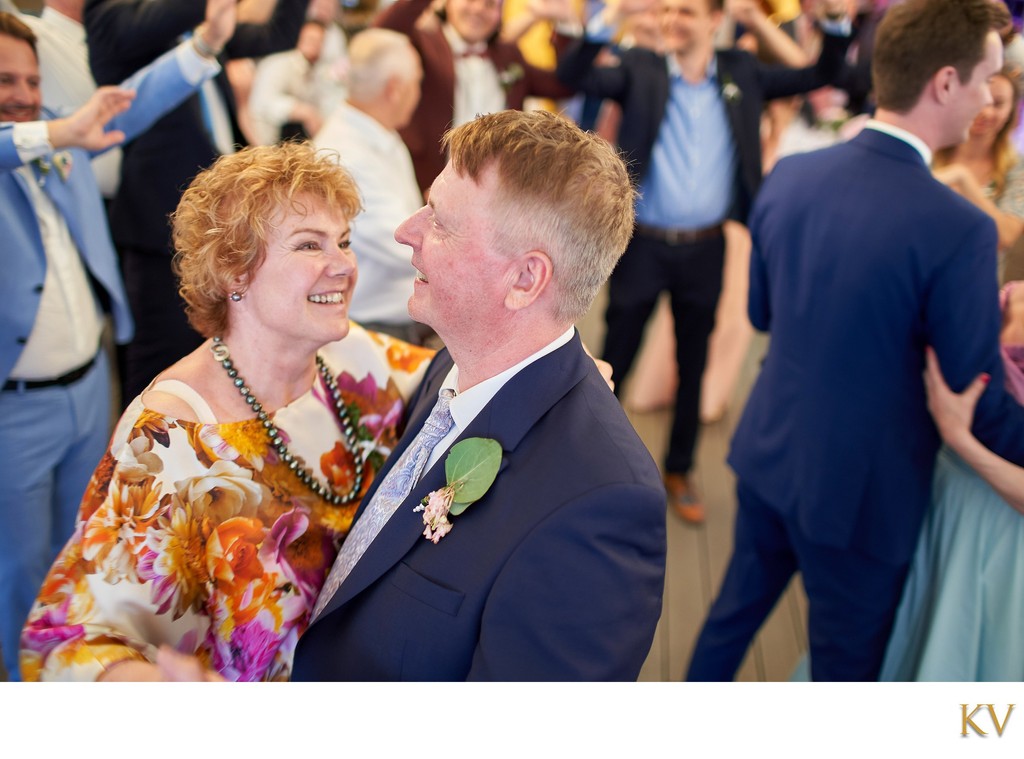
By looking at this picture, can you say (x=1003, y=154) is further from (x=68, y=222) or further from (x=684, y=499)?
(x=68, y=222)

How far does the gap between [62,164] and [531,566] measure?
138cm

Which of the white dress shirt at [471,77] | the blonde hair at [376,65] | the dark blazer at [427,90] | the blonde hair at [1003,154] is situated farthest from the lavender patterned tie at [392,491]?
the white dress shirt at [471,77]

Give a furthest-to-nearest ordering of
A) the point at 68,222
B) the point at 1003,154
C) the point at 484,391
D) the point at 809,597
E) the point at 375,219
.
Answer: the point at 375,219, the point at 1003,154, the point at 809,597, the point at 68,222, the point at 484,391

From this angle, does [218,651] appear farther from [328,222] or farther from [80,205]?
[80,205]

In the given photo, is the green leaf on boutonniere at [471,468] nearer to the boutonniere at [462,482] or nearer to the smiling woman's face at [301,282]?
the boutonniere at [462,482]

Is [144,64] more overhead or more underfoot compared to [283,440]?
more overhead

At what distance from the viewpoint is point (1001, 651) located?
1.82 m

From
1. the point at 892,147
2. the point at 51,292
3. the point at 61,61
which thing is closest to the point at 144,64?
Answer: the point at 61,61

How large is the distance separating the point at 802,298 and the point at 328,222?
1.12m

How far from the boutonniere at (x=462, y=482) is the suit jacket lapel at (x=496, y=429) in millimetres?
Result: 17

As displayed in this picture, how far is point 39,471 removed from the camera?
185 centimetres

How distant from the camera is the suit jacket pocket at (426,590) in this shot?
46.8 inches

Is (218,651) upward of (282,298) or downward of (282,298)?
downward
